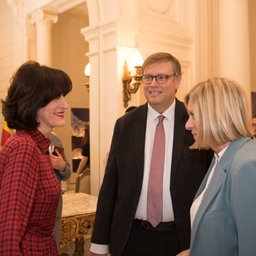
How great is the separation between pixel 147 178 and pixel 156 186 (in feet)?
0.24

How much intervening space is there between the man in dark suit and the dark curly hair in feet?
2.44

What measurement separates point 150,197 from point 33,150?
919 millimetres

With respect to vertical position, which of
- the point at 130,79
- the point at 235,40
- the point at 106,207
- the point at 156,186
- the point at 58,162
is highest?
the point at 235,40

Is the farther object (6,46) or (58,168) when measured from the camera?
(6,46)

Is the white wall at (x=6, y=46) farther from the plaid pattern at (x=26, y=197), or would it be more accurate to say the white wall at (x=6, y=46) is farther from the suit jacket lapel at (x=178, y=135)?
the plaid pattern at (x=26, y=197)

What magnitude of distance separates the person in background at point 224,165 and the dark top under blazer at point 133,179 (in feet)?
1.63

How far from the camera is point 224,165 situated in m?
1.41

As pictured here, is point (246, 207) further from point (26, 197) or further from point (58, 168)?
point (58, 168)

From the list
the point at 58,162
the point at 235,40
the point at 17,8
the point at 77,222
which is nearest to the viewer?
the point at 58,162

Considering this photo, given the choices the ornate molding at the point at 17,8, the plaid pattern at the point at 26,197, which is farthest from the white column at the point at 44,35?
the plaid pattern at the point at 26,197

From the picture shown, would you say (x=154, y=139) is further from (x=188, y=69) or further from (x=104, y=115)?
(x=188, y=69)

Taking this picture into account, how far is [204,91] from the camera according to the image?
58.6 inches

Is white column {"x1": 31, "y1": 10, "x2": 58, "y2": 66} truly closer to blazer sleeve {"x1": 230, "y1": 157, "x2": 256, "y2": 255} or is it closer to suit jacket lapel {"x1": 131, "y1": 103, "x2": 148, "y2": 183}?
suit jacket lapel {"x1": 131, "y1": 103, "x2": 148, "y2": 183}

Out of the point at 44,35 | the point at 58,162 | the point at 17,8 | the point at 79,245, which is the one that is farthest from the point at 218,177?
the point at 17,8
